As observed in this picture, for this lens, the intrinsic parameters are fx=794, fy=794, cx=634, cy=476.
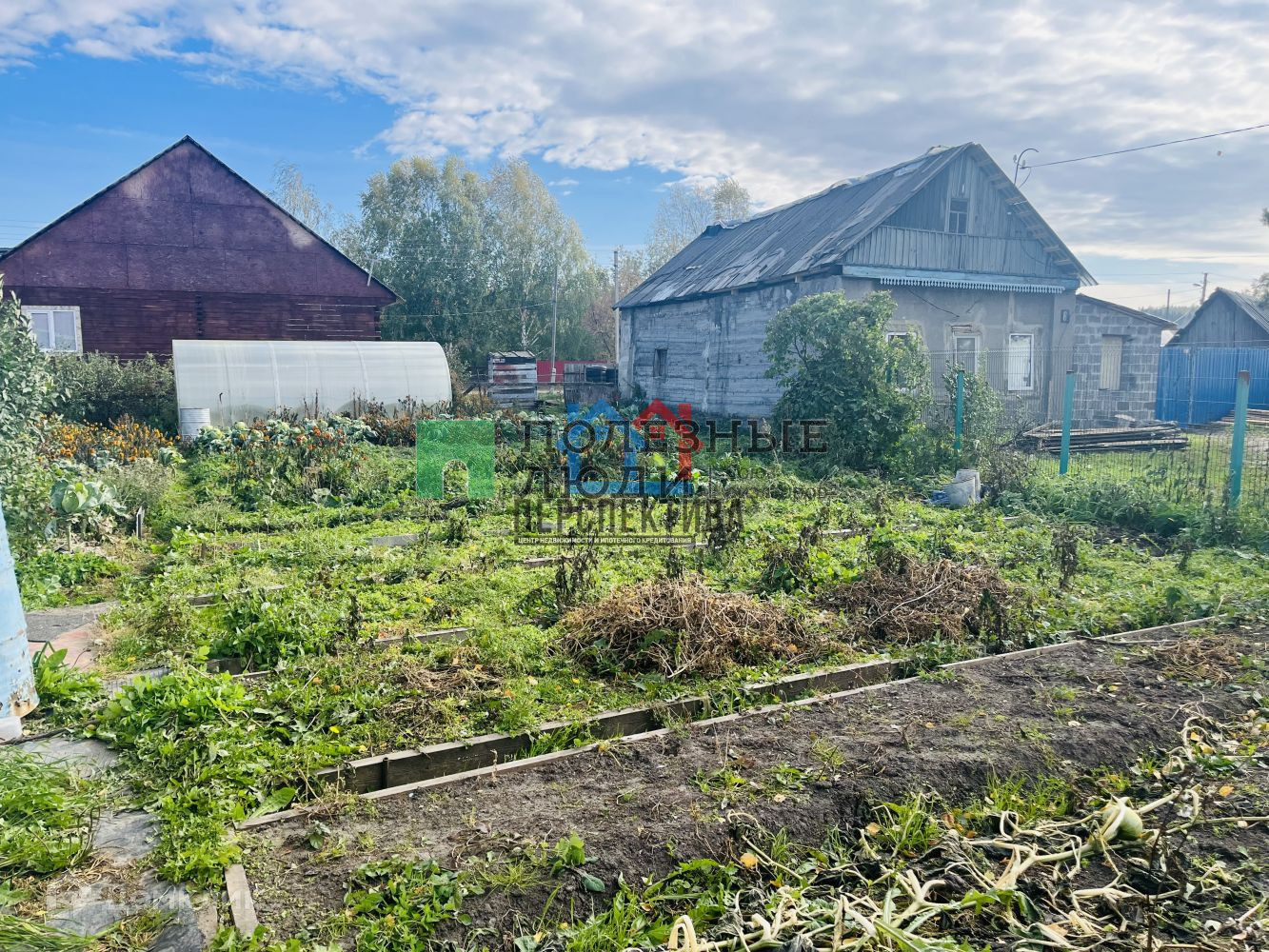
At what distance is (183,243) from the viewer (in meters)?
23.0

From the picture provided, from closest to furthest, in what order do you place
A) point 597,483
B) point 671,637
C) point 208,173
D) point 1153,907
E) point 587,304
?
point 1153,907, point 671,637, point 597,483, point 208,173, point 587,304

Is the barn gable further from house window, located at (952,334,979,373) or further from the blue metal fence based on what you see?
the blue metal fence

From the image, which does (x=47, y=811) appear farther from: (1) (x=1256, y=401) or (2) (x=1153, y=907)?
(1) (x=1256, y=401)

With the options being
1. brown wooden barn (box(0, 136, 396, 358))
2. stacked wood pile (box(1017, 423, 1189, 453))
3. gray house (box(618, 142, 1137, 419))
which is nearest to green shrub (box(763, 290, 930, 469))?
gray house (box(618, 142, 1137, 419))

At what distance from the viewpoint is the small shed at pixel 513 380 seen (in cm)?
2431

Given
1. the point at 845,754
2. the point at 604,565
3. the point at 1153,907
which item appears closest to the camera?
the point at 1153,907

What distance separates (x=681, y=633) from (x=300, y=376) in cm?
1515

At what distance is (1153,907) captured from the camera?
2908 millimetres

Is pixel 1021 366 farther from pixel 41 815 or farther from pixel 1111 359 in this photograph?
pixel 41 815

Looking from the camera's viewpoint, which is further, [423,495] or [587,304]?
[587,304]

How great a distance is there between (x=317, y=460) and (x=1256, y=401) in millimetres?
26250

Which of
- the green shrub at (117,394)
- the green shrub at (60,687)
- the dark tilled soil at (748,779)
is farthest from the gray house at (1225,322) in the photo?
the green shrub at (60,687)

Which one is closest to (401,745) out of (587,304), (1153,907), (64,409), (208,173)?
(1153,907)

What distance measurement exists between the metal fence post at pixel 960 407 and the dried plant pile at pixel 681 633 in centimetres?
871
